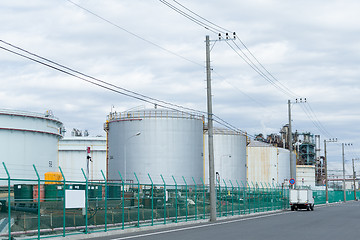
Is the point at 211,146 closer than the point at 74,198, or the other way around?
the point at 74,198

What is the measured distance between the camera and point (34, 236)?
66.9ft

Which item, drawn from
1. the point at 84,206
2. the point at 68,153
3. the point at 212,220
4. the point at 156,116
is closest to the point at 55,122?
the point at 156,116

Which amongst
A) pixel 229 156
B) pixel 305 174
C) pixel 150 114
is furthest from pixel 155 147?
pixel 305 174

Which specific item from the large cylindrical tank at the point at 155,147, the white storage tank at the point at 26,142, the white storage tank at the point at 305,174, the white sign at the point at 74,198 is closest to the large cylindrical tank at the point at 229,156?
the large cylindrical tank at the point at 155,147

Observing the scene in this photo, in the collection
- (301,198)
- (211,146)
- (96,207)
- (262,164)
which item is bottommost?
(301,198)

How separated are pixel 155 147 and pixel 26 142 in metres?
13.2

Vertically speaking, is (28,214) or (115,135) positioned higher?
(115,135)

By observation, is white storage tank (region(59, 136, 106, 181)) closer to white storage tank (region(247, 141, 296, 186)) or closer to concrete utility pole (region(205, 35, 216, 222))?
white storage tank (region(247, 141, 296, 186))

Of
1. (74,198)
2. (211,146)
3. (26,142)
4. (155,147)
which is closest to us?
(74,198)

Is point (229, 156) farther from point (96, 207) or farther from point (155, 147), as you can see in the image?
point (96, 207)

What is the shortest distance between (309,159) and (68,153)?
260 feet

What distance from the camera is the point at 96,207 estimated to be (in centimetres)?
2422

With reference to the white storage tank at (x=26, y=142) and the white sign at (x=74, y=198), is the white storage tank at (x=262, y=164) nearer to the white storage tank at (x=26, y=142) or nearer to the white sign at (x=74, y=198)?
the white storage tank at (x=26, y=142)

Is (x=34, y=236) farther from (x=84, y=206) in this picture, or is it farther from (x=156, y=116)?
(x=156, y=116)
